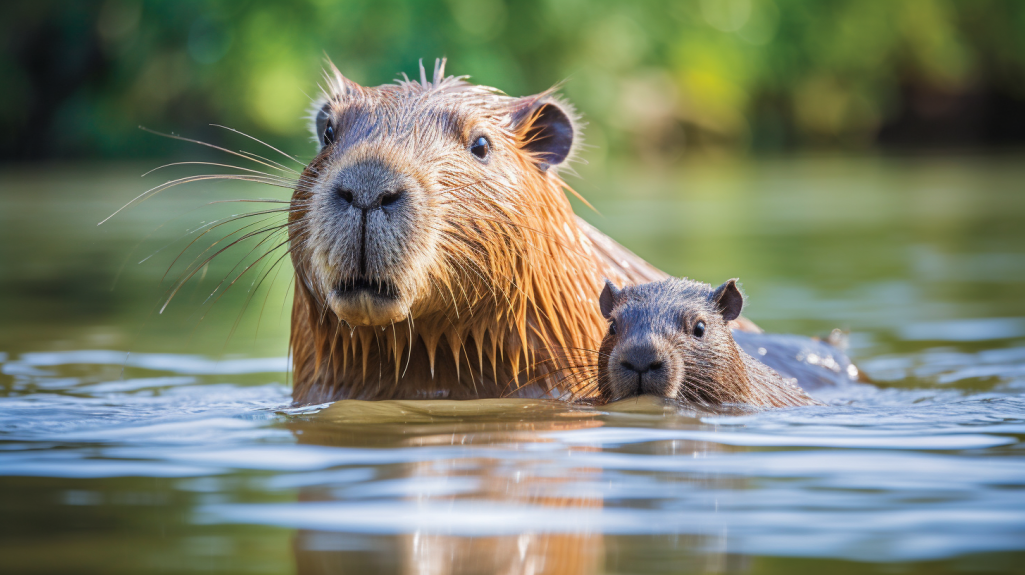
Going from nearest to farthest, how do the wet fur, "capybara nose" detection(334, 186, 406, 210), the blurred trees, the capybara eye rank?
"capybara nose" detection(334, 186, 406, 210) → the wet fur → the capybara eye → the blurred trees

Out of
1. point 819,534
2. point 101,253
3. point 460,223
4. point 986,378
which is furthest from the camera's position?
point 101,253

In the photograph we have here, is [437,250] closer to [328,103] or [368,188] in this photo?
[368,188]

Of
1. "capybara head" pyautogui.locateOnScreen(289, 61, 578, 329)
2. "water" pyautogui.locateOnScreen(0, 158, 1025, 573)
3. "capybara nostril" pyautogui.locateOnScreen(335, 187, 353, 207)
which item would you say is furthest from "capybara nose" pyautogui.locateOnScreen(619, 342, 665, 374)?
"capybara nostril" pyautogui.locateOnScreen(335, 187, 353, 207)

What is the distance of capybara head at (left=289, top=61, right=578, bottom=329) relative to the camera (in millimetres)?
4078

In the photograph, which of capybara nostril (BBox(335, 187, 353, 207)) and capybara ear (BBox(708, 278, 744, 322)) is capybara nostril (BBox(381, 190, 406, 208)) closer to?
capybara nostril (BBox(335, 187, 353, 207))

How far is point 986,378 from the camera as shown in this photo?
5.96 m

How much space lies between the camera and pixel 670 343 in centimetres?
456

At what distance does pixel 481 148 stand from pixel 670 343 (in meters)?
0.99

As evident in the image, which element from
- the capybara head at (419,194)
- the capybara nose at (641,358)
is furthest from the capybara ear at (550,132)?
the capybara nose at (641,358)

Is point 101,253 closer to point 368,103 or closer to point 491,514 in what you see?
point 368,103

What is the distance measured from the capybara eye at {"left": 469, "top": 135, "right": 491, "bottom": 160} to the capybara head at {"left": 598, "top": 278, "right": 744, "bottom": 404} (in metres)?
0.69

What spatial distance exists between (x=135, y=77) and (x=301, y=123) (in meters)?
3.82

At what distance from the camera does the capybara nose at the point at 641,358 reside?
4.41 meters

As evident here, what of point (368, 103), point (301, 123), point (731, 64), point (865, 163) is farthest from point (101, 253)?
point (731, 64)
